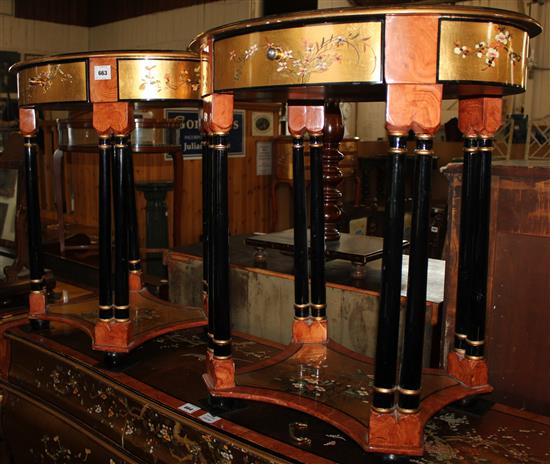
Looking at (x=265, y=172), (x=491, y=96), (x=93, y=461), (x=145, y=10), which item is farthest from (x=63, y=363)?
(x=145, y=10)

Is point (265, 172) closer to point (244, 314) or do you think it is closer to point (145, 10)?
point (244, 314)

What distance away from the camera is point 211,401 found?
1555 millimetres

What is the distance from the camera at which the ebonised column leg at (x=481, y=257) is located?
1.49 m

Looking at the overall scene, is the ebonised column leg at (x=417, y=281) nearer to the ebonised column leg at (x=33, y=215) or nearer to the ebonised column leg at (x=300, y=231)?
the ebonised column leg at (x=300, y=231)

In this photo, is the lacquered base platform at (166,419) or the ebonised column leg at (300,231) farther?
the ebonised column leg at (300,231)

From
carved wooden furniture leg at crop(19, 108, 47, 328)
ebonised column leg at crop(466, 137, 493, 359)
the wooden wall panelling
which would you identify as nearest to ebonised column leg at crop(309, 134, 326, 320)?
ebonised column leg at crop(466, 137, 493, 359)

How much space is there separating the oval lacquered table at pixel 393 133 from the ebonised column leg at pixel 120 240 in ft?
1.32

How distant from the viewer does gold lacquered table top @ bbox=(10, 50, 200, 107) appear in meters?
1.70

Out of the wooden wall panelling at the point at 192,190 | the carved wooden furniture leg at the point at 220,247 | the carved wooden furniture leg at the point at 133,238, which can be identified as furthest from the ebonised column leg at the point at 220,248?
the wooden wall panelling at the point at 192,190

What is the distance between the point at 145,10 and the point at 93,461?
9940 millimetres

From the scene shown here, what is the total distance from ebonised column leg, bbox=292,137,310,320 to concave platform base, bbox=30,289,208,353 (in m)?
0.36

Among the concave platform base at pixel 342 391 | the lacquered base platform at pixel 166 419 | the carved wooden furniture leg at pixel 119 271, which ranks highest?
the carved wooden furniture leg at pixel 119 271

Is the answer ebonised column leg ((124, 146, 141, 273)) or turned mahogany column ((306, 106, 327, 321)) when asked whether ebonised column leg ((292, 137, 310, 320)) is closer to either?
turned mahogany column ((306, 106, 327, 321))

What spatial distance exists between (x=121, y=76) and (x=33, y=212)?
25.9 inches
